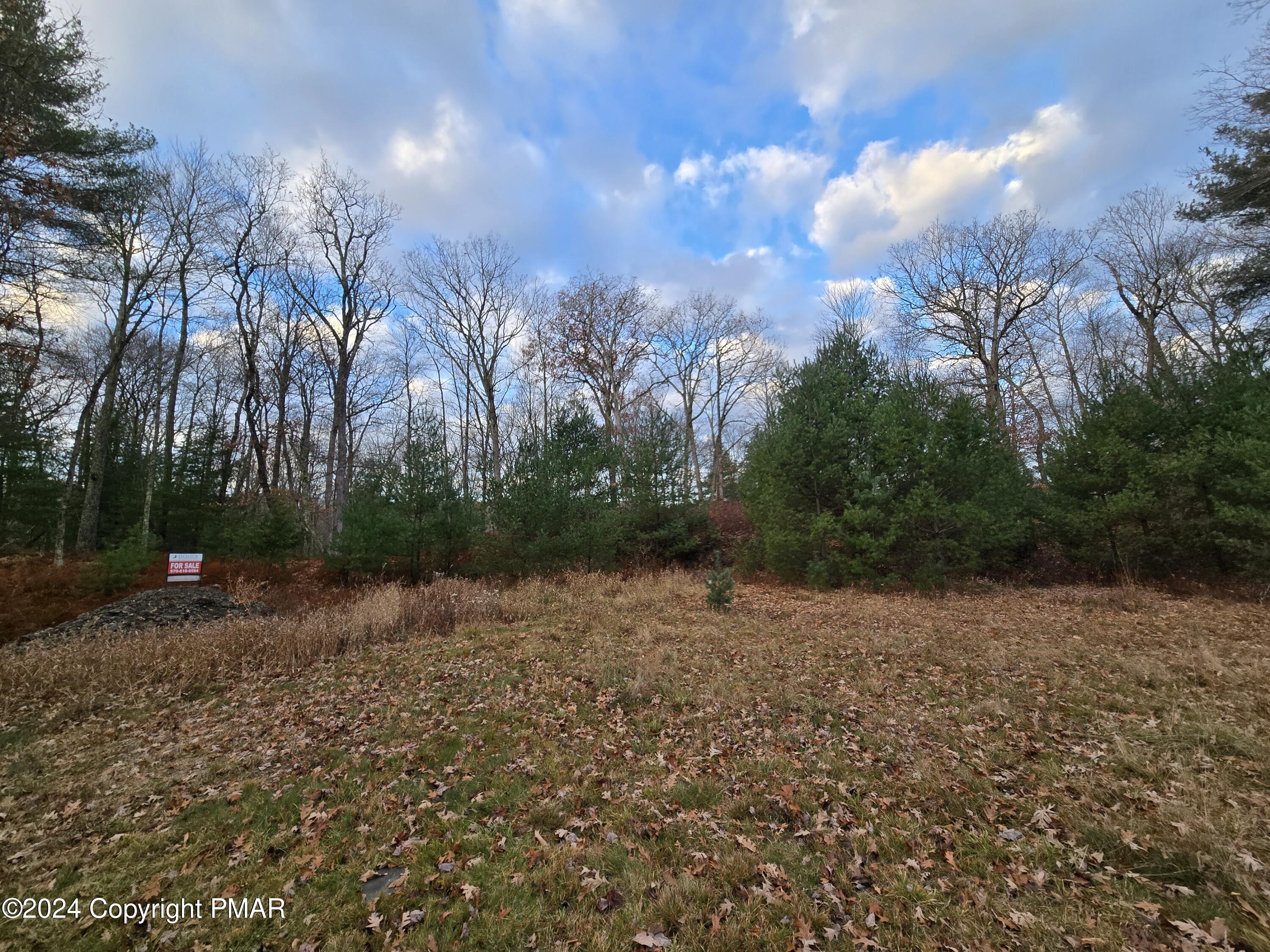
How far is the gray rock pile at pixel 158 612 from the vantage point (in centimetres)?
887

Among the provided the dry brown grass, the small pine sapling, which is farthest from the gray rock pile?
the small pine sapling

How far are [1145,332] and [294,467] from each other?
142 feet

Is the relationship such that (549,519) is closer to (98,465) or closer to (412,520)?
(412,520)

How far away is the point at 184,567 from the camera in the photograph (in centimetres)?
1123

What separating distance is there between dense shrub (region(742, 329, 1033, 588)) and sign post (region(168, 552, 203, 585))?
14.3 metres

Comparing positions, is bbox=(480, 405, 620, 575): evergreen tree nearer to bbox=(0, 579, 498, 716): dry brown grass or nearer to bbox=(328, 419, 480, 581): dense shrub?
bbox=(328, 419, 480, 581): dense shrub

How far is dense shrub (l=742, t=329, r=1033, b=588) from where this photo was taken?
43.7ft

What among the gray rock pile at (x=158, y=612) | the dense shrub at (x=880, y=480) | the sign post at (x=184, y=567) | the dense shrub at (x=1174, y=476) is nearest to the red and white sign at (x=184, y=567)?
the sign post at (x=184, y=567)

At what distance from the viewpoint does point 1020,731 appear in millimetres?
4918

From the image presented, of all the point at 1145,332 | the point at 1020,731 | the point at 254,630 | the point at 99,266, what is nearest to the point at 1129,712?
the point at 1020,731

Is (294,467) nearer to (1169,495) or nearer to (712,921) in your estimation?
(712,921)

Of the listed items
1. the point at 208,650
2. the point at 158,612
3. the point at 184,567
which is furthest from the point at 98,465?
the point at 208,650

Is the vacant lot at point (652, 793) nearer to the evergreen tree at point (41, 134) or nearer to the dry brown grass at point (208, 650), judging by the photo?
the dry brown grass at point (208, 650)

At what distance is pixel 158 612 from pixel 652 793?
36.2ft
